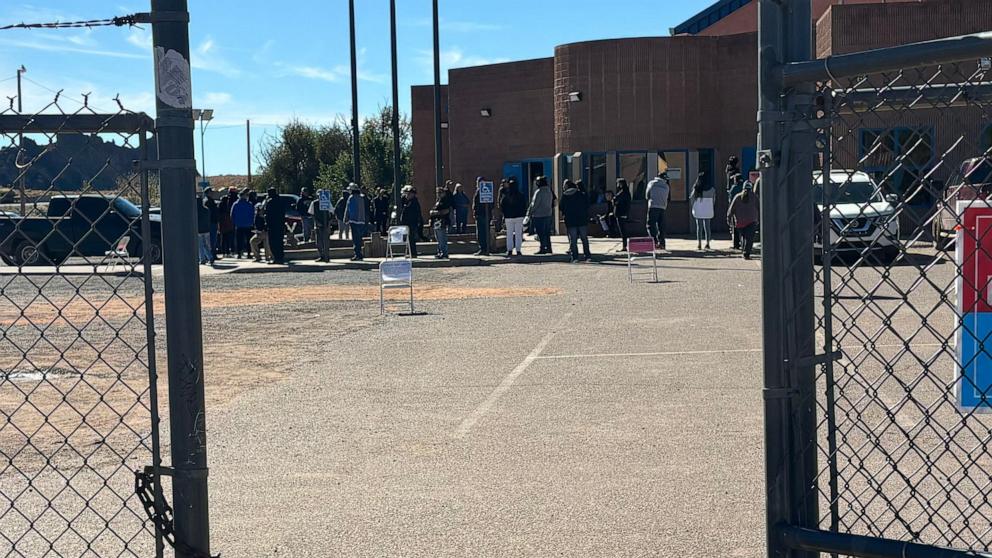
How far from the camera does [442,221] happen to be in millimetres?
26641

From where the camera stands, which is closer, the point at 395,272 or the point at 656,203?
the point at 395,272

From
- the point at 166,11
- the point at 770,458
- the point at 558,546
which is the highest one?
the point at 166,11

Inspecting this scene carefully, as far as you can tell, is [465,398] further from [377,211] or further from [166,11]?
[377,211]

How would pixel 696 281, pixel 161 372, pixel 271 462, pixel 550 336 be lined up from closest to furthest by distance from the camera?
pixel 271 462, pixel 161 372, pixel 550 336, pixel 696 281

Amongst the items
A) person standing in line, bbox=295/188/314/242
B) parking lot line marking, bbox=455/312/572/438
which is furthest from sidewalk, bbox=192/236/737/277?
parking lot line marking, bbox=455/312/572/438

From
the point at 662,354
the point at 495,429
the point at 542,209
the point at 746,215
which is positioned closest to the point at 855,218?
the point at 495,429

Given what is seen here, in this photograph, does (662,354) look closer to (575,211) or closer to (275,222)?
(575,211)

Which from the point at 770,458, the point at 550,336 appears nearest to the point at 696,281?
the point at 550,336

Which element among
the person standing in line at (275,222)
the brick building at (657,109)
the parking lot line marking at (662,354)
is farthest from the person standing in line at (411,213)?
the parking lot line marking at (662,354)

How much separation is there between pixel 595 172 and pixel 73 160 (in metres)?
31.5

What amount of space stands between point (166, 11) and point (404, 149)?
65542 millimetres

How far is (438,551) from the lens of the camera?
508cm

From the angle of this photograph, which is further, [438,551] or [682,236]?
[682,236]

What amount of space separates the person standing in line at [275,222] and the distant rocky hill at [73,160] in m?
22.0
